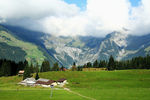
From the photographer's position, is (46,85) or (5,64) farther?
(5,64)

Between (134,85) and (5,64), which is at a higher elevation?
(5,64)

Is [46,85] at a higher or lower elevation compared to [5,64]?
lower

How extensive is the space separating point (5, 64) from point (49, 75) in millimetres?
50921

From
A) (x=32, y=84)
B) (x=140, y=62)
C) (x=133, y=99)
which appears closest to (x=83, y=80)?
(x=32, y=84)

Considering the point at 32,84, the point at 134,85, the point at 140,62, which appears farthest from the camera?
the point at 140,62

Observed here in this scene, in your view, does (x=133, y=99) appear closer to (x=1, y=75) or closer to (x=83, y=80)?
(x=83, y=80)

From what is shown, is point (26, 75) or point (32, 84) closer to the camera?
point (32, 84)

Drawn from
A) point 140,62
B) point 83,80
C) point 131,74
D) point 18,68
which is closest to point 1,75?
point 18,68

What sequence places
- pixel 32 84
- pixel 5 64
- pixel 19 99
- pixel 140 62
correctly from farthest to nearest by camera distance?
pixel 140 62 < pixel 5 64 < pixel 32 84 < pixel 19 99

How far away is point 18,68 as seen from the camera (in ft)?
638

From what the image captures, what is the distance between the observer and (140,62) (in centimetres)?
18288

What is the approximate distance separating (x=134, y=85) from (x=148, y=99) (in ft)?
160

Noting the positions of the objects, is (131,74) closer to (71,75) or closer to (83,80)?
(83,80)

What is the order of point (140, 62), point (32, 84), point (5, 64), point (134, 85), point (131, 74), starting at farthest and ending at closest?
point (140, 62) < point (5, 64) < point (131, 74) < point (32, 84) < point (134, 85)
